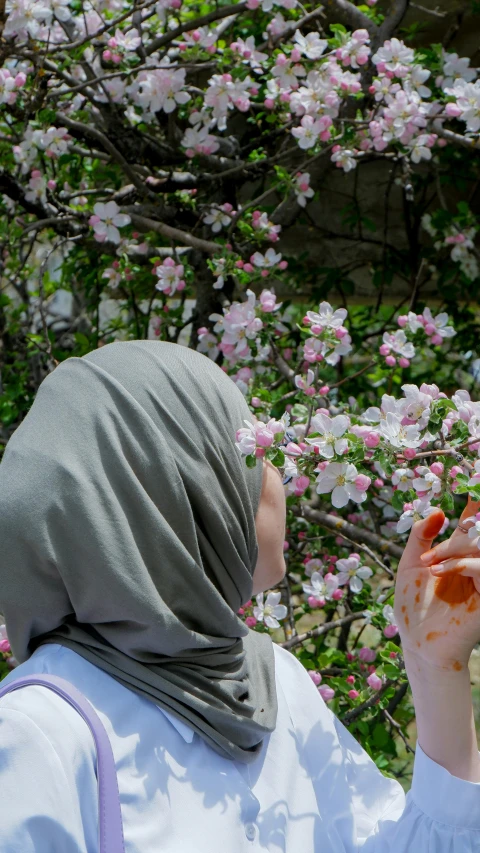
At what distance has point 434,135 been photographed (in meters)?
2.22

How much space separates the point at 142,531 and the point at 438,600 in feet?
1.32

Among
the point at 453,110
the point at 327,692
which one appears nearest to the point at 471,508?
the point at 327,692

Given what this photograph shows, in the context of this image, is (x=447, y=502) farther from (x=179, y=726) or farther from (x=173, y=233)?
(x=173, y=233)

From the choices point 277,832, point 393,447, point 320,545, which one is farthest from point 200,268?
point 277,832

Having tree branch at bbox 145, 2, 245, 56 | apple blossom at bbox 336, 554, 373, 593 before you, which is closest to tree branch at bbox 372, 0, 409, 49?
tree branch at bbox 145, 2, 245, 56

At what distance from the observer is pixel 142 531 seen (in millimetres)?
1096

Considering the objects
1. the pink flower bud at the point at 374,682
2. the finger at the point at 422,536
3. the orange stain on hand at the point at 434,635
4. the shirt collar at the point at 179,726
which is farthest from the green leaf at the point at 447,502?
the pink flower bud at the point at 374,682

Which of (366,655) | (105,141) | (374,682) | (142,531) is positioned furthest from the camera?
(105,141)

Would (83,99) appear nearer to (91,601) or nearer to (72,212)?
(72,212)

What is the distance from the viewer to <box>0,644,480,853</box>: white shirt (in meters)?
0.95

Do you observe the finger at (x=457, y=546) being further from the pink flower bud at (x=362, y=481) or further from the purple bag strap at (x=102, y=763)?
the purple bag strap at (x=102, y=763)

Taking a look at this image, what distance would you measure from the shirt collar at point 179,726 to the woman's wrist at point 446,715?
314mm

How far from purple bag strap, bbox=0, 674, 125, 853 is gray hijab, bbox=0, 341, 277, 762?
0.09 metres

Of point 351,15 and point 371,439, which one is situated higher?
point 351,15
